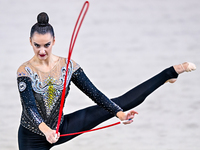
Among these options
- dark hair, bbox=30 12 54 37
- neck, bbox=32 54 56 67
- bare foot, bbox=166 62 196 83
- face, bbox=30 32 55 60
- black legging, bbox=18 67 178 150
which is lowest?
black legging, bbox=18 67 178 150

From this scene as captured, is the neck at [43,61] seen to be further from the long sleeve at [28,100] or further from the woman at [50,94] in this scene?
the long sleeve at [28,100]

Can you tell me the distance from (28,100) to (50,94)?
14cm

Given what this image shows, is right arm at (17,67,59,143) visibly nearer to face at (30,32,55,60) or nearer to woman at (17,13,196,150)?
woman at (17,13,196,150)

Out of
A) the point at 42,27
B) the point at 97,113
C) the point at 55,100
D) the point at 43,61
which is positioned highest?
the point at 42,27

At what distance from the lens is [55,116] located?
211 centimetres

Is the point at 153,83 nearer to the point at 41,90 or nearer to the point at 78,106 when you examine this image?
the point at 41,90

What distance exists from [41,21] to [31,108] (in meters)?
0.41

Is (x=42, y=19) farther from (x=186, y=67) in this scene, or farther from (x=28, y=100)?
(x=186, y=67)

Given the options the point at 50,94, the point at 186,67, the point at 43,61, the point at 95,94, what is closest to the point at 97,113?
the point at 95,94

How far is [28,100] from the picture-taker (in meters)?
1.97

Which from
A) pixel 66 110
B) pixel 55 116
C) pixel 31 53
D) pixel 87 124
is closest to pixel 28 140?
pixel 55 116

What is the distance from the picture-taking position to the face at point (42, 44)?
6.47 feet

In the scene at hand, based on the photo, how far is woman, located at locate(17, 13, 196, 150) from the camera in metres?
1.98

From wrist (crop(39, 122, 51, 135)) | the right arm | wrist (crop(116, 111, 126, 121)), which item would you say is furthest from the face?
wrist (crop(116, 111, 126, 121))
